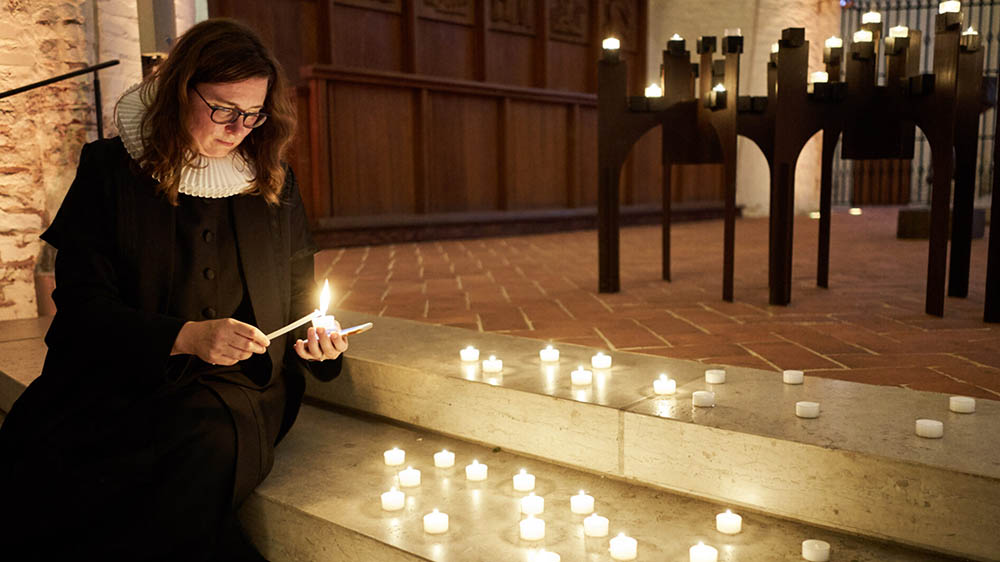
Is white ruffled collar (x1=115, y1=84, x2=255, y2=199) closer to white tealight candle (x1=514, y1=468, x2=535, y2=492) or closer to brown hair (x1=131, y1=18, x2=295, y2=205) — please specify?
brown hair (x1=131, y1=18, x2=295, y2=205)

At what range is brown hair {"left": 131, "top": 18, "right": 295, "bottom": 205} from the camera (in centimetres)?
185

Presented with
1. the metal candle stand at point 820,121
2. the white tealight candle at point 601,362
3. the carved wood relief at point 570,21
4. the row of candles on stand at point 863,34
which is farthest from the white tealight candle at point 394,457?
the carved wood relief at point 570,21

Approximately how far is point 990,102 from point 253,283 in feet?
13.6

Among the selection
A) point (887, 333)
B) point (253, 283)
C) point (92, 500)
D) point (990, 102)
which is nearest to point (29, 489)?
point (92, 500)

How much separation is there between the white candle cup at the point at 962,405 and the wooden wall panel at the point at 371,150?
18.4 feet

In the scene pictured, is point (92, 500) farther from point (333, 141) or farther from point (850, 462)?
point (333, 141)

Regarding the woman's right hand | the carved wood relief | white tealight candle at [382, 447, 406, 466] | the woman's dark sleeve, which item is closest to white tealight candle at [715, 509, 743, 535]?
white tealight candle at [382, 447, 406, 466]

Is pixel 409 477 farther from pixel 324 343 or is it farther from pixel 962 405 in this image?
pixel 962 405

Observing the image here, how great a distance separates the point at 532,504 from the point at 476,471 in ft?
0.94

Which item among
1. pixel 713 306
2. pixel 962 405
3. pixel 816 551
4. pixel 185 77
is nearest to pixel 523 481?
pixel 816 551

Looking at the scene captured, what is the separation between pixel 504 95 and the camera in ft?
Answer: 26.6

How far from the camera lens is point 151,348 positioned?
1.82m

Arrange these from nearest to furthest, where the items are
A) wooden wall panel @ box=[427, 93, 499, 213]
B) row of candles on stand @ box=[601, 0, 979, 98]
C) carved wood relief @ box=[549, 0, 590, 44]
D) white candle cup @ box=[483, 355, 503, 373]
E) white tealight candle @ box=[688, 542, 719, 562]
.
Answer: white tealight candle @ box=[688, 542, 719, 562] → white candle cup @ box=[483, 355, 503, 373] → row of candles on stand @ box=[601, 0, 979, 98] → wooden wall panel @ box=[427, 93, 499, 213] → carved wood relief @ box=[549, 0, 590, 44]

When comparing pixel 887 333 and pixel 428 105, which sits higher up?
pixel 428 105
